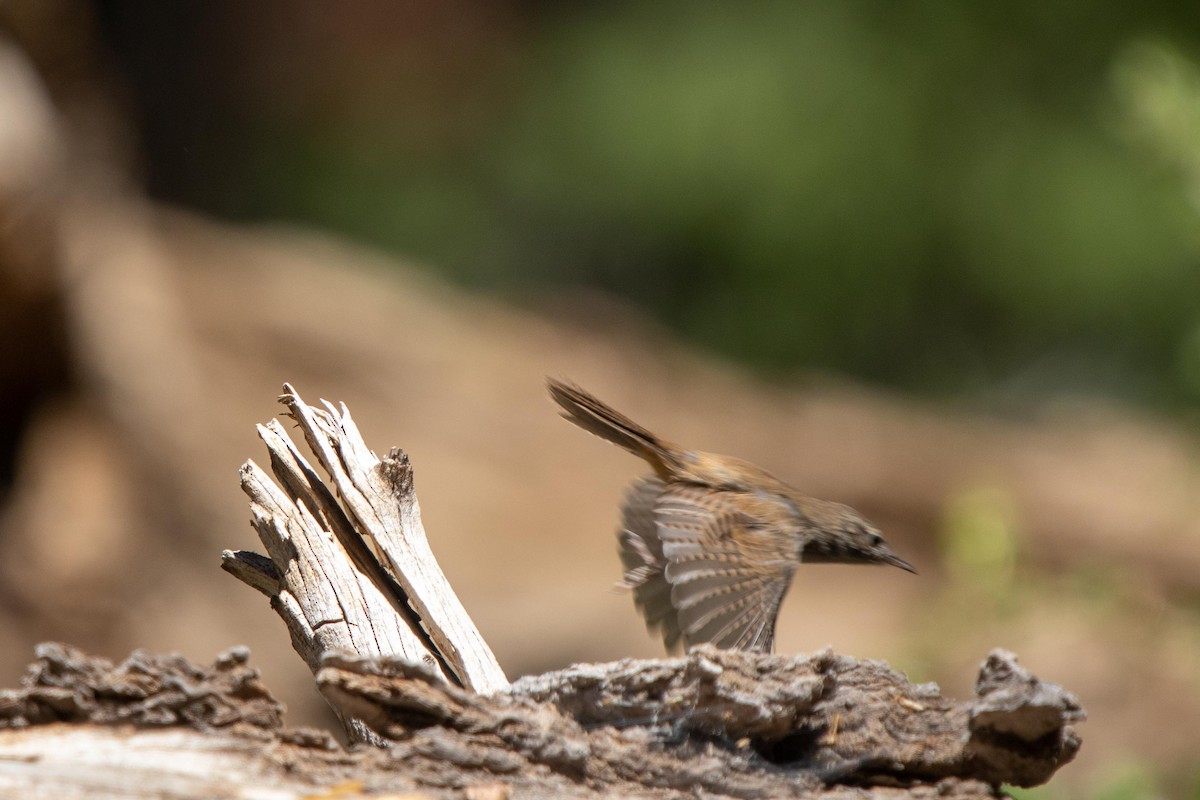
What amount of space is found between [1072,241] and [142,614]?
890cm

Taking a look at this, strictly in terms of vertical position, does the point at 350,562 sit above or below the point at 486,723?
above

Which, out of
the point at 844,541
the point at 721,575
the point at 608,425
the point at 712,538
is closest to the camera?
the point at 721,575

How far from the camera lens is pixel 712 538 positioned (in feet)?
12.0

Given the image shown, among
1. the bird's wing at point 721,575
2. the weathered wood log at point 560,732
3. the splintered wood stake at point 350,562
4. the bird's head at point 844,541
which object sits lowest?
the weathered wood log at point 560,732

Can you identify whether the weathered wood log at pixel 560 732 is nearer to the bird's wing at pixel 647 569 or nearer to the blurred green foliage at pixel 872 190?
the bird's wing at pixel 647 569

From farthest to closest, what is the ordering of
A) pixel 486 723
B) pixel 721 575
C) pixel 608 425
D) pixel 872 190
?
pixel 872 190
pixel 608 425
pixel 721 575
pixel 486 723

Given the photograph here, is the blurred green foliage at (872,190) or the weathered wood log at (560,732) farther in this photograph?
the blurred green foliage at (872,190)

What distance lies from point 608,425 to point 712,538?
47cm

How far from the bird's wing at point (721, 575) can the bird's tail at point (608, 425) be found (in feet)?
0.82

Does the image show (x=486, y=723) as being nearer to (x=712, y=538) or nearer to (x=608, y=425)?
(x=712, y=538)

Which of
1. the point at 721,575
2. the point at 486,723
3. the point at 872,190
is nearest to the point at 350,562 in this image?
the point at 486,723

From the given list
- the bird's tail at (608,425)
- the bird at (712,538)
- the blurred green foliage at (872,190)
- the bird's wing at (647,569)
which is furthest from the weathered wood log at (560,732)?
the blurred green foliage at (872,190)

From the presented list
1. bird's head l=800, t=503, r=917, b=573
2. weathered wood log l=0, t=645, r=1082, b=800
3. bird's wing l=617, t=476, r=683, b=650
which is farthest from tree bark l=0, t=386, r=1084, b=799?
bird's head l=800, t=503, r=917, b=573

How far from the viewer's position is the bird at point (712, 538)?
11.4 ft
